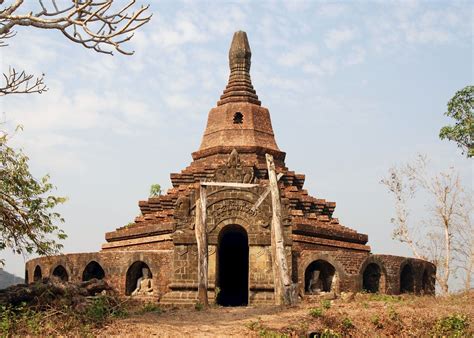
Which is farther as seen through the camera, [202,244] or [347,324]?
[202,244]

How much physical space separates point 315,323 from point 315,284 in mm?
7054

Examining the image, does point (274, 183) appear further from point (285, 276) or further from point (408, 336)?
point (408, 336)

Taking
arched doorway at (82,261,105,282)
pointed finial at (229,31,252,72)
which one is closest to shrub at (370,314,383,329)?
arched doorway at (82,261,105,282)

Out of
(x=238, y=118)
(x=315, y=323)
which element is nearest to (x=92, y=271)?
(x=238, y=118)

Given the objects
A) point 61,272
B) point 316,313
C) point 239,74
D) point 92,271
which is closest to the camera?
point 316,313

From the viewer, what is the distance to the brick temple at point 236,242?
55.0ft

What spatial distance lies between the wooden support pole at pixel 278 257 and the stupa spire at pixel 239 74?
26.8 ft

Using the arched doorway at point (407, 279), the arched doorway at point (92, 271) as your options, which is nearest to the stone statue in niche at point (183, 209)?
the arched doorway at point (92, 271)

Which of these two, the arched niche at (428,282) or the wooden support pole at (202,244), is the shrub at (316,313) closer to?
the wooden support pole at (202,244)

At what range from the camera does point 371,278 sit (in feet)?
64.1

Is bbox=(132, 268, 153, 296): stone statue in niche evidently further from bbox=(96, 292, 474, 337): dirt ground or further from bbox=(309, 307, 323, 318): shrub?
bbox=(309, 307, 323, 318): shrub

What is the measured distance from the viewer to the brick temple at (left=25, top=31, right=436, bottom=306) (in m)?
16.8

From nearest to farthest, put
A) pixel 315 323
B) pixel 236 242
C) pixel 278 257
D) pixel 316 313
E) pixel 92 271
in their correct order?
pixel 315 323 → pixel 316 313 → pixel 278 257 → pixel 92 271 → pixel 236 242

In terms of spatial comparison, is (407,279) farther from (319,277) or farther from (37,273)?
(37,273)
